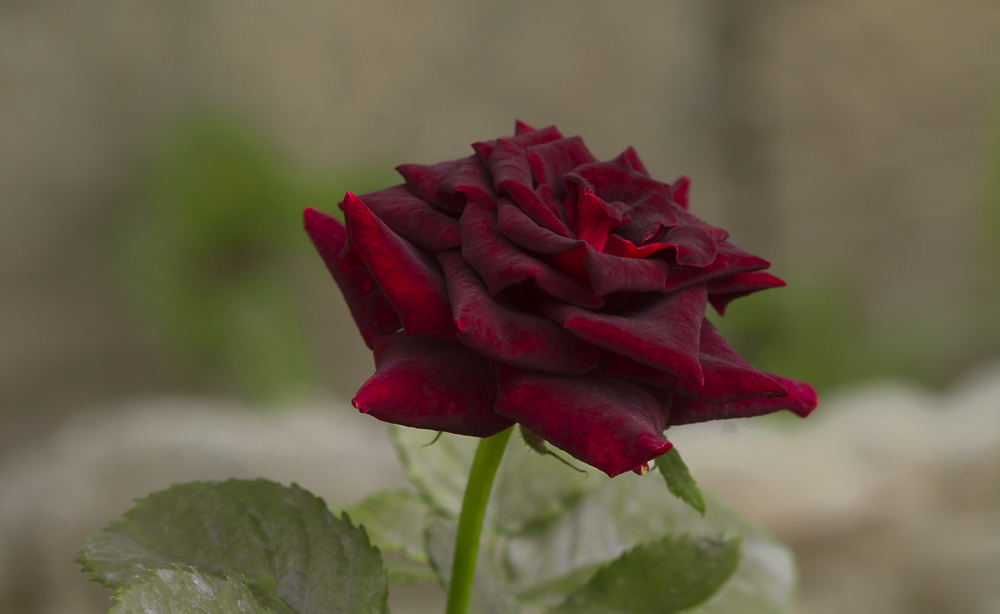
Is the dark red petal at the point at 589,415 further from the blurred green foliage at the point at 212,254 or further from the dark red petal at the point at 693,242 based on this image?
the blurred green foliage at the point at 212,254

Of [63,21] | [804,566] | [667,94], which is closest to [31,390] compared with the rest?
[63,21]

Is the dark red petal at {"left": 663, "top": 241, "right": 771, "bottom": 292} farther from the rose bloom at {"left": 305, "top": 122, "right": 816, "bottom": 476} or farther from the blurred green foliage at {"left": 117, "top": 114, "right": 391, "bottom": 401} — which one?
the blurred green foliage at {"left": 117, "top": 114, "right": 391, "bottom": 401}

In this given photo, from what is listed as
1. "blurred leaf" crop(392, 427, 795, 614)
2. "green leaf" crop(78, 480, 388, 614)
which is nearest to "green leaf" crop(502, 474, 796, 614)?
"blurred leaf" crop(392, 427, 795, 614)

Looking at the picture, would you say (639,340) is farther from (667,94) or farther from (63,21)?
(667,94)

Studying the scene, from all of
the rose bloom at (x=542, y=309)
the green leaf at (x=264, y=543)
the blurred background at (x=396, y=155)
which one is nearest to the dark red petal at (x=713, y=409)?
the rose bloom at (x=542, y=309)

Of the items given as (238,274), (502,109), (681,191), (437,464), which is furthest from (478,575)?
(502,109)
